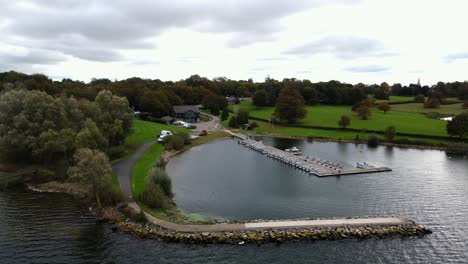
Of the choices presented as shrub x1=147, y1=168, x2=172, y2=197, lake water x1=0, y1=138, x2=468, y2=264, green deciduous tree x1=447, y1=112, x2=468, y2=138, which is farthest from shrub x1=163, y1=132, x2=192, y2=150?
green deciduous tree x1=447, y1=112, x2=468, y2=138

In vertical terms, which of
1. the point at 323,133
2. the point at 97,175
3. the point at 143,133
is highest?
the point at 323,133

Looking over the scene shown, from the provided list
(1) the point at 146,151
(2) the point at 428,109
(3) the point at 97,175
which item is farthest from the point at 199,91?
(3) the point at 97,175

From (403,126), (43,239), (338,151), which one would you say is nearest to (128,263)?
(43,239)

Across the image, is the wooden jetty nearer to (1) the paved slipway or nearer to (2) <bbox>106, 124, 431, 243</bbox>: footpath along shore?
(1) the paved slipway

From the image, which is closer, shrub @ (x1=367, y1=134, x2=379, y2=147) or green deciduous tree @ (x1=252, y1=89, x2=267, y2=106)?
shrub @ (x1=367, y1=134, x2=379, y2=147)

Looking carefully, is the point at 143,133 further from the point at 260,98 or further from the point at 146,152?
the point at 260,98

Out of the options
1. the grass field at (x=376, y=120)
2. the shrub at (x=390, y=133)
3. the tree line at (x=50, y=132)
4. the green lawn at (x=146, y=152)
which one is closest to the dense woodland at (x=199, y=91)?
the grass field at (x=376, y=120)
